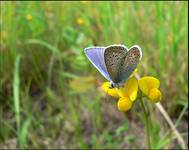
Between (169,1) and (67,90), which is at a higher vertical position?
(169,1)

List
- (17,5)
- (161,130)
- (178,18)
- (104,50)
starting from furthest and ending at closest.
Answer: (17,5)
(178,18)
(161,130)
(104,50)

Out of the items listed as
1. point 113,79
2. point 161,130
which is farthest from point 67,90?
point 113,79

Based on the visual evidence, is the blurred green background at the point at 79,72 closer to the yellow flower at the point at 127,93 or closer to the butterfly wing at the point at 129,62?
the yellow flower at the point at 127,93

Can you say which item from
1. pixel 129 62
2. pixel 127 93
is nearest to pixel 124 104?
pixel 127 93

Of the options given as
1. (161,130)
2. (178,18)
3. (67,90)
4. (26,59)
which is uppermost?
(178,18)

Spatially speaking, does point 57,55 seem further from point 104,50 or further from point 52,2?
point 104,50

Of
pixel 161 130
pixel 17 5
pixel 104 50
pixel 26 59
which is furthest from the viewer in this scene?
pixel 17 5

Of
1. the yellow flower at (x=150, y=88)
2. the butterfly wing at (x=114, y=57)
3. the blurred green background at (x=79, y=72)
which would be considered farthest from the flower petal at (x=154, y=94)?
the blurred green background at (x=79, y=72)
